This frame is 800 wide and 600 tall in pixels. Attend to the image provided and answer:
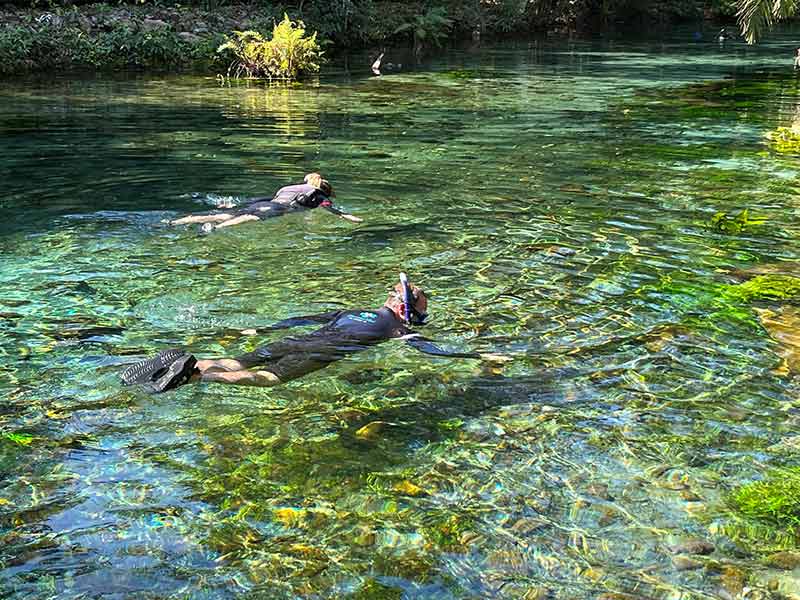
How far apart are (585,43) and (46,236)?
101 feet

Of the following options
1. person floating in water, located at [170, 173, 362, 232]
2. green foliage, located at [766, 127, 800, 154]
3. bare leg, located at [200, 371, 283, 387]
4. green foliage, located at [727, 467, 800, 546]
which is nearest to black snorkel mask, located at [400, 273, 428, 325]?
bare leg, located at [200, 371, 283, 387]

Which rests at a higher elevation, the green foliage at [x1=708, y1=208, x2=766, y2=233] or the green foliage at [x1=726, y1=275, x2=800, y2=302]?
the green foliage at [x1=708, y1=208, x2=766, y2=233]

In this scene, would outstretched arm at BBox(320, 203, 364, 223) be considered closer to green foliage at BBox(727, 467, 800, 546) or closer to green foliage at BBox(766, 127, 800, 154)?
green foliage at BBox(727, 467, 800, 546)

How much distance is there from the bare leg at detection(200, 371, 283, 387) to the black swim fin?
0.15 metres

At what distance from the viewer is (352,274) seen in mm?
8461

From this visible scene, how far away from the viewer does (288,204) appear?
9930mm

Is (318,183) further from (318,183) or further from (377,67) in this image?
(377,67)

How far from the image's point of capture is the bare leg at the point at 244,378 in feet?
18.6

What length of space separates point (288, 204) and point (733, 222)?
5425 millimetres

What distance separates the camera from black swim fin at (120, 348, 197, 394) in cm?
543

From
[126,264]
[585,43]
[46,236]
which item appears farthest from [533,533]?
[585,43]

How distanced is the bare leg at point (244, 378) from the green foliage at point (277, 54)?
63.5 feet

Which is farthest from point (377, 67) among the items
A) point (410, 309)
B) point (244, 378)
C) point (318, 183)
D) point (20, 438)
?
point (20, 438)

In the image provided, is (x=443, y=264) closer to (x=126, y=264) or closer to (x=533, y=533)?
(x=126, y=264)
